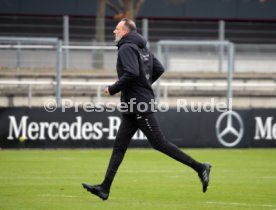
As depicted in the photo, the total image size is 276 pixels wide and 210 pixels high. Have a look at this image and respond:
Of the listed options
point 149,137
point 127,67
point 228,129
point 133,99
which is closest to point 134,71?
point 127,67

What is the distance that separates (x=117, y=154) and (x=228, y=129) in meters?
10.9

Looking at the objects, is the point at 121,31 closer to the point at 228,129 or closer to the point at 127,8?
the point at 228,129

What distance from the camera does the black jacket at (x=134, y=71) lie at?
36.4 feet

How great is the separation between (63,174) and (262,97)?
11.5 m

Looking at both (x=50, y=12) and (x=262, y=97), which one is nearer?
(x=262, y=97)

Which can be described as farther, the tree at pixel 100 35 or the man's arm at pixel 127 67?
the tree at pixel 100 35

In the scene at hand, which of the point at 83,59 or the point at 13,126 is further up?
the point at 83,59

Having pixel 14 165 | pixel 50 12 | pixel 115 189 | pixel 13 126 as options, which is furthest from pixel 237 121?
pixel 50 12

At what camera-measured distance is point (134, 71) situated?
36.2 feet

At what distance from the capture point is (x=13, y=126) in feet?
68.4

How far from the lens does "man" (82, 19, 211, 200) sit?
11.1 meters

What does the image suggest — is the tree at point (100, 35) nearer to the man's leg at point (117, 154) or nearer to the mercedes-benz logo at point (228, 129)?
the mercedes-benz logo at point (228, 129)

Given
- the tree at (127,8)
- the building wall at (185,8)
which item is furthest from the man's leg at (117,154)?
the building wall at (185,8)

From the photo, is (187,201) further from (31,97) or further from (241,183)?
(31,97)
